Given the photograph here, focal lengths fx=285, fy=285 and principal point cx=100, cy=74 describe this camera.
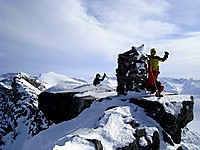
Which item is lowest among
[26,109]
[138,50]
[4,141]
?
[4,141]

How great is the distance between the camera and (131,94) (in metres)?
15.4

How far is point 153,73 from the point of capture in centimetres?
1512

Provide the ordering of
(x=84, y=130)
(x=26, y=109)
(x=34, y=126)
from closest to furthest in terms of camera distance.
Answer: (x=84, y=130)
(x=34, y=126)
(x=26, y=109)

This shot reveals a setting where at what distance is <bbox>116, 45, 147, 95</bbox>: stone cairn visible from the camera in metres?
15.7

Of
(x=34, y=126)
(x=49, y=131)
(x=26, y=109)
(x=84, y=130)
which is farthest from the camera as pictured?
(x=26, y=109)

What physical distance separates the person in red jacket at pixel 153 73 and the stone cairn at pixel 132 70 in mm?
690

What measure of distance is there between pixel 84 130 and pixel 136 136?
2.01 metres

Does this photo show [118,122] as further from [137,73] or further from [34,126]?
[34,126]

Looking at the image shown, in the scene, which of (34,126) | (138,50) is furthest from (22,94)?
(138,50)

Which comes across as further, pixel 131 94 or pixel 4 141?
pixel 4 141

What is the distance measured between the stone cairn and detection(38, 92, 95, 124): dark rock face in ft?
6.70

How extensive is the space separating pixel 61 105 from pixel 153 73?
7052 millimetres

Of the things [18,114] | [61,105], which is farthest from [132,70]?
[18,114]

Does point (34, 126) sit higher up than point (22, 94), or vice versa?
point (22, 94)
